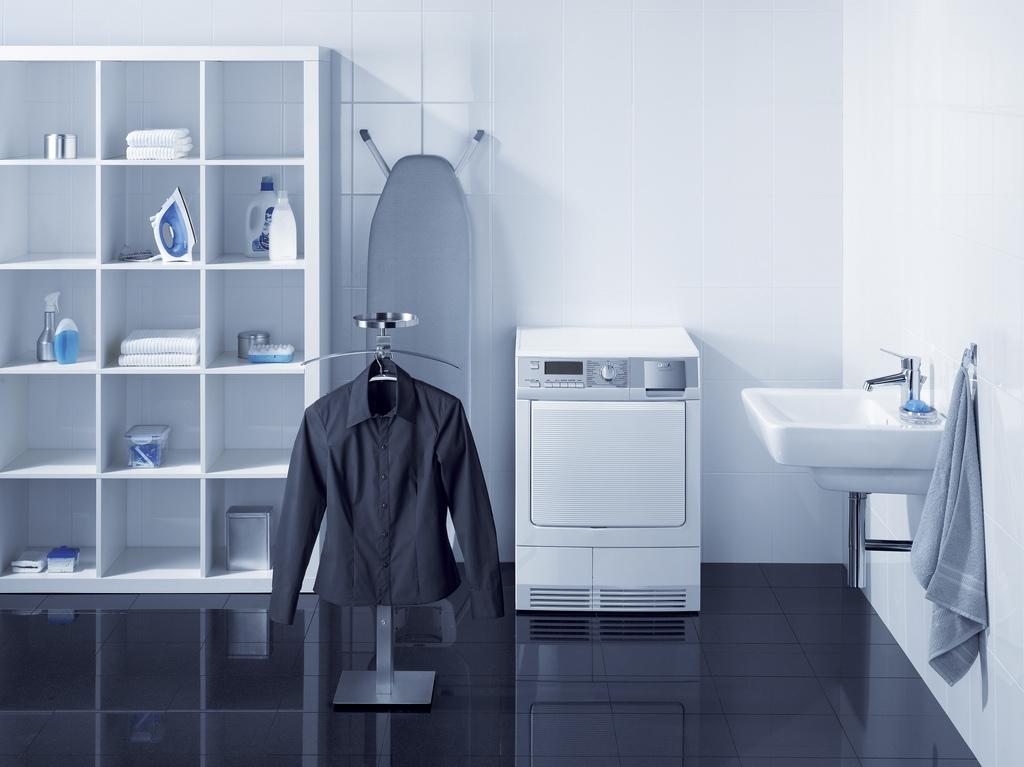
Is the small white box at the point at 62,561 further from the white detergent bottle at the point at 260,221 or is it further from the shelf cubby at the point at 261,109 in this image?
the shelf cubby at the point at 261,109

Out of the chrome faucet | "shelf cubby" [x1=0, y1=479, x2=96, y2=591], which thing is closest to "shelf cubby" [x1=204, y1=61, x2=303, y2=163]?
"shelf cubby" [x1=0, y1=479, x2=96, y2=591]

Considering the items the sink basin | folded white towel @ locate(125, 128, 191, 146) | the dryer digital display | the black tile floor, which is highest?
folded white towel @ locate(125, 128, 191, 146)

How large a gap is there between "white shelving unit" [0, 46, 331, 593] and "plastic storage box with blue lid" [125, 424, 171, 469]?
46 mm

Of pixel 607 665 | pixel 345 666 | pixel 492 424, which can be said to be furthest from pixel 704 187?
pixel 345 666

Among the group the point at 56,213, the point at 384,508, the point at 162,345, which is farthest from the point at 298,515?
the point at 56,213

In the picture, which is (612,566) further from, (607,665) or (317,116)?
(317,116)

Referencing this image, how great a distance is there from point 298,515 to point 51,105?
200 centimetres

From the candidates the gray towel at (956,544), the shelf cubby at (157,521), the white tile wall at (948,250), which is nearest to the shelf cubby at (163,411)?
the shelf cubby at (157,521)

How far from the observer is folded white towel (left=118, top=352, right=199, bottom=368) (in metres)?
4.44

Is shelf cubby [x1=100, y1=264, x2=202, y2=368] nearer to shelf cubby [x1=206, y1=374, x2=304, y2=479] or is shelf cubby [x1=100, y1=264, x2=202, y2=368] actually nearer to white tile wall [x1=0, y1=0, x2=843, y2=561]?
shelf cubby [x1=206, y1=374, x2=304, y2=479]

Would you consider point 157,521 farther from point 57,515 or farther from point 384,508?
point 384,508

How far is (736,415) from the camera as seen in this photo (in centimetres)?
478

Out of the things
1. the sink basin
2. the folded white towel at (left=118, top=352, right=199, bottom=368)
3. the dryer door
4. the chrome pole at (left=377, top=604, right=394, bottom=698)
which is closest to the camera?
the sink basin

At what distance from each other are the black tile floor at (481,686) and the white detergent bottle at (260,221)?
4.02ft
